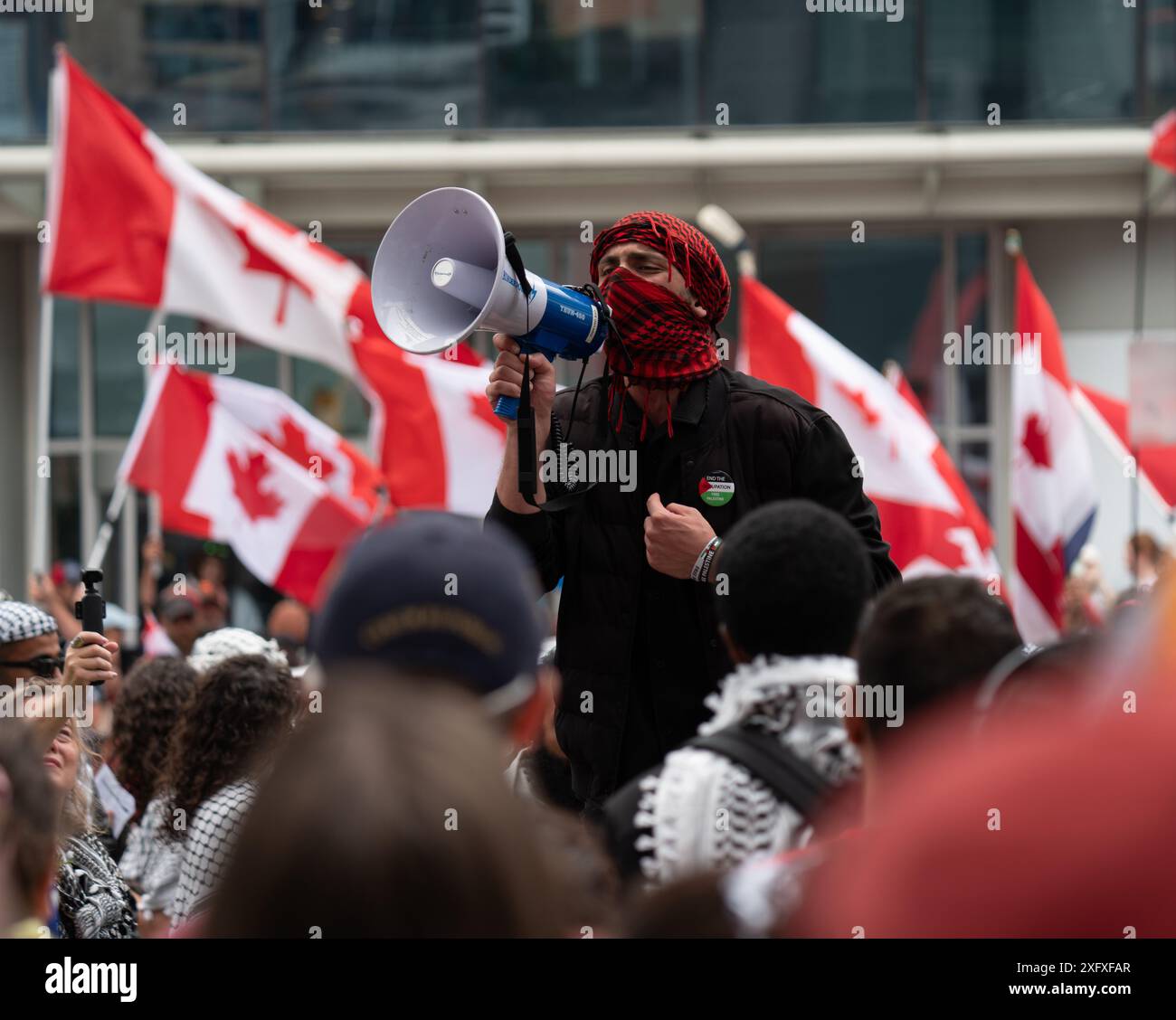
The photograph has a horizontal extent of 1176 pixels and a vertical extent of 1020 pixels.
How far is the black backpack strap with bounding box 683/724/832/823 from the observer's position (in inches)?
90.7

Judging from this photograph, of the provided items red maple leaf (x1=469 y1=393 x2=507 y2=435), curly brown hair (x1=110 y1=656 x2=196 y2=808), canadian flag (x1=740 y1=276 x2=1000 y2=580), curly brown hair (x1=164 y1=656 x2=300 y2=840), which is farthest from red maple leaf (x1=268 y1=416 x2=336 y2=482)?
curly brown hair (x1=164 y1=656 x2=300 y2=840)

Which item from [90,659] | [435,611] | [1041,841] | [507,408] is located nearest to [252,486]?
[90,659]

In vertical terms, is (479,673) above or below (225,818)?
above

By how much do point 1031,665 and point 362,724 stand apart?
949 mm

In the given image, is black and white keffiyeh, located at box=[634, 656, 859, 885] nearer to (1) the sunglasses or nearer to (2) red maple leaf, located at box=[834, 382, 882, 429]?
(1) the sunglasses

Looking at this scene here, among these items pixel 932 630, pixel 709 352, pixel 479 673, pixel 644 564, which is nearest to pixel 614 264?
pixel 709 352

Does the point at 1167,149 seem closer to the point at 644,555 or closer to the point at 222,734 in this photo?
the point at 644,555

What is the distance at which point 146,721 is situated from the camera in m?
4.84

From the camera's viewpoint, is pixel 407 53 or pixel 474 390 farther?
pixel 407 53

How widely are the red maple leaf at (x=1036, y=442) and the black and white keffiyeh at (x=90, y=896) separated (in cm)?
535

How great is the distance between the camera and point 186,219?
24.3ft

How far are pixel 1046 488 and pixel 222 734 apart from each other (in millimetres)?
4815

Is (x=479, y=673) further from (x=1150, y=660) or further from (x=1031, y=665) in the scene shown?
(x=1031, y=665)

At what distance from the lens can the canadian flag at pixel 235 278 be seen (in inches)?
287
